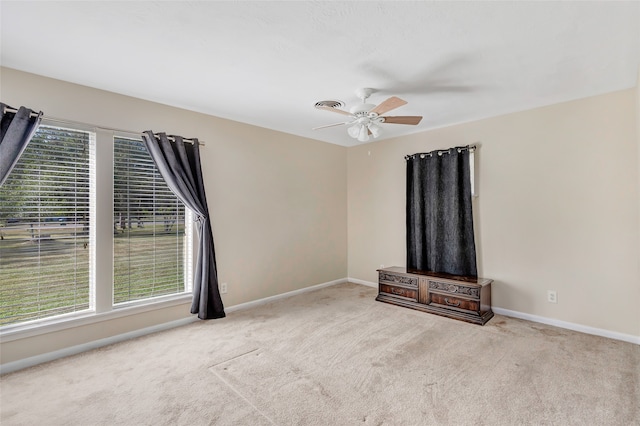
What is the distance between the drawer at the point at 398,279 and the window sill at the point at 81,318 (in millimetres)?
2501

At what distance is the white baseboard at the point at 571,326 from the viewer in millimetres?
3020

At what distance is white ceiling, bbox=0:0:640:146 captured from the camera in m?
1.85

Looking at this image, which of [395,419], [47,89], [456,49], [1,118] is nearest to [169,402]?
[395,419]

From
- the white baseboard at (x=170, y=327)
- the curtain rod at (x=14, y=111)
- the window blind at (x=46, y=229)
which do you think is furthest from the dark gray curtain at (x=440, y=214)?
the curtain rod at (x=14, y=111)

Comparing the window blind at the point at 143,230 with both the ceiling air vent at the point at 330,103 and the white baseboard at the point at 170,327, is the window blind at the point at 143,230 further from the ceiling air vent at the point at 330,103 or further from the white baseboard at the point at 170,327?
the ceiling air vent at the point at 330,103

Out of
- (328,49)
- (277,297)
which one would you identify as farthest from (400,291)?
(328,49)

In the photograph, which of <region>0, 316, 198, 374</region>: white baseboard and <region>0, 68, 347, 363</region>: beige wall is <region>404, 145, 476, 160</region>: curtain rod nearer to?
<region>0, 68, 347, 363</region>: beige wall

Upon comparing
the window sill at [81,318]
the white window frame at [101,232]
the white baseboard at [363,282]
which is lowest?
the white baseboard at [363,282]

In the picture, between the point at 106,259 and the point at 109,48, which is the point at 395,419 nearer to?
the point at 106,259

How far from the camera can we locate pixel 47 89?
2.71 m

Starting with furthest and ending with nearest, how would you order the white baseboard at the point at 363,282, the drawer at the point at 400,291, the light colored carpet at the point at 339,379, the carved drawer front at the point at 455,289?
1. the white baseboard at the point at 363,282
2. the drawer at the point at 400,291
3. the carved drawer front at the point at 455,289
4. the light colored carpet at the point at 339,379

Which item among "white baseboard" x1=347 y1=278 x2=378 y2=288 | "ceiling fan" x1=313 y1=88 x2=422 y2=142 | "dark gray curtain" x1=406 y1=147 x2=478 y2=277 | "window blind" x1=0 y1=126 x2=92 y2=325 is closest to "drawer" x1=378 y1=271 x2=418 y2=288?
"dark gray curtain" x1=406 y1=147 x2=478 y2=277

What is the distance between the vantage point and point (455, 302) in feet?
12.1

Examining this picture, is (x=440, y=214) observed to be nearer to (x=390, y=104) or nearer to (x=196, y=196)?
(x=390, y=104)
